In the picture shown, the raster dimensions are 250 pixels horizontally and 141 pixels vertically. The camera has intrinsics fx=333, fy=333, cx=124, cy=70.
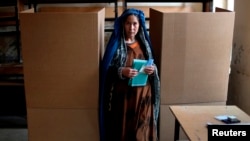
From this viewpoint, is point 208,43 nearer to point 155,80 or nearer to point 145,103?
point 155,80

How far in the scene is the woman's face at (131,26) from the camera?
7.46 ft

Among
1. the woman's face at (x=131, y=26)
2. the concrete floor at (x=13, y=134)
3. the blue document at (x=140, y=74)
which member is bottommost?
the concrete floor at (x=13, y=134)

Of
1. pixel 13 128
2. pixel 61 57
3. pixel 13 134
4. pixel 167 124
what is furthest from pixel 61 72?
pixel 13 128

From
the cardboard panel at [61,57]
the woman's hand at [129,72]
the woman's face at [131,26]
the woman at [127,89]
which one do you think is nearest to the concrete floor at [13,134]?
the cardboard panel at [61,57]

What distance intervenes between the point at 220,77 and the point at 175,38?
19.1 inches

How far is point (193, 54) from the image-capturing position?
8.15ft

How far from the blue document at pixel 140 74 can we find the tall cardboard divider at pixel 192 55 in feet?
0.75

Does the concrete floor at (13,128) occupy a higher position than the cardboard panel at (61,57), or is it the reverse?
the cardboard panel at (61,57)

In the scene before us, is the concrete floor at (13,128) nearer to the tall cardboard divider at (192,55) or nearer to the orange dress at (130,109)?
the orange dress at (130,109)

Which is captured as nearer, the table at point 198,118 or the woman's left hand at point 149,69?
the table at point 198,118

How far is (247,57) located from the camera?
273 centimetres

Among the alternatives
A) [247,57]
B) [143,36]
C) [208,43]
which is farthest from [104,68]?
[247,57]

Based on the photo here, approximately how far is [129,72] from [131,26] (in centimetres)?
32

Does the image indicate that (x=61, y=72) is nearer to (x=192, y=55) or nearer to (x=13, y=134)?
(x=192, y=55)
